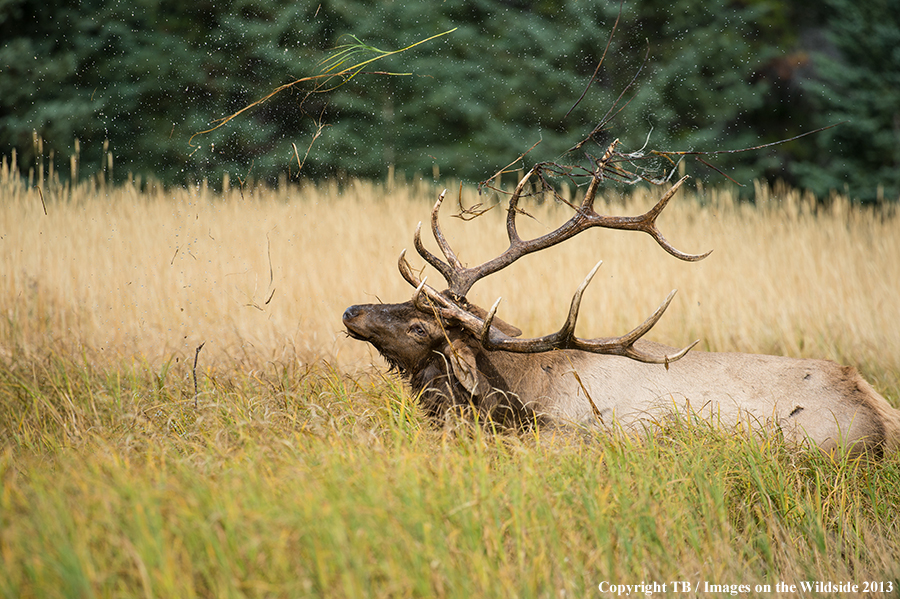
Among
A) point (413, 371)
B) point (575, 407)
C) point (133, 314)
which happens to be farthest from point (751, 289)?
point (133, 314)

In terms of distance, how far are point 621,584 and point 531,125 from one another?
12916mm

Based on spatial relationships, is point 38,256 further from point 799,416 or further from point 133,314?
point 799,416

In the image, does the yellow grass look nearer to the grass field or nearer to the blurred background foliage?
the grass field

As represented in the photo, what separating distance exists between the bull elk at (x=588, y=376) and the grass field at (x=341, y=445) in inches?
→ 7.4

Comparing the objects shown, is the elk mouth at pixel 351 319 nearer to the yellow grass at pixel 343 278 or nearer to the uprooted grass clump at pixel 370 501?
the uprooted grass clump at pixel 370 501

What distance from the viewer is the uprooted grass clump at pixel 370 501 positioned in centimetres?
204

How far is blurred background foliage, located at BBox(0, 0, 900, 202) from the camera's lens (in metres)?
12.0

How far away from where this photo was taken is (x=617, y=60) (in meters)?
14.5

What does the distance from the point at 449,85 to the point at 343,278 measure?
921 cm

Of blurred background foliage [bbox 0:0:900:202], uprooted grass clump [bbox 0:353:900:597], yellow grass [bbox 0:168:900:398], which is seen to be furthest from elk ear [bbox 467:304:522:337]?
blurred background foliage [bbox 0:0:900:202]

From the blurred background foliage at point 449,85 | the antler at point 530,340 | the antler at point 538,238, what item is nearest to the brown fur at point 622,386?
the antler at point 530,340

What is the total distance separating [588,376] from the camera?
368cm

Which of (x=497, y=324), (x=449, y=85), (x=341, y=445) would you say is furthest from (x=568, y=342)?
(x=449, y=85)

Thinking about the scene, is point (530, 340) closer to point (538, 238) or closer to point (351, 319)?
point (538, 238)
